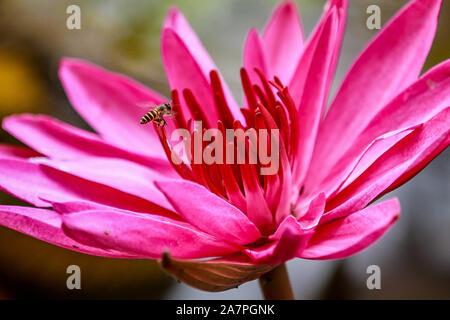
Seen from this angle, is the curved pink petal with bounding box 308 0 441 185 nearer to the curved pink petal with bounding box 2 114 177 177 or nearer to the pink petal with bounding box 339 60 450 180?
the pink petal with bounding box 339 60 450 180

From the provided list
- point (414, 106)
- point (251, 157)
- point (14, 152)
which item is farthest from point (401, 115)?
point (14, 152)

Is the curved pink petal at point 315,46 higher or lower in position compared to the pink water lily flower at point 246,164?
higher

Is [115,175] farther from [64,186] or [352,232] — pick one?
[352,232]

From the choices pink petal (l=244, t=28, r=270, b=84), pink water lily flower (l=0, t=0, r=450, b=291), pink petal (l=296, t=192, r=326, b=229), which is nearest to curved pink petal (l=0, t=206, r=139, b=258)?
pink water lily flower (l=0, t=0, r=450, b=291)

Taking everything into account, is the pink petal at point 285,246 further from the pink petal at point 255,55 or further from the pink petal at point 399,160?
the pink petal at point 255,55

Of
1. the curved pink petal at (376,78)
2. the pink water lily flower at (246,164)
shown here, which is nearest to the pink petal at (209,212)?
the pink water lily flower at (246,164)

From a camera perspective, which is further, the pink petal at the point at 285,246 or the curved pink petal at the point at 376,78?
the curved pink petal at the point at 376,78

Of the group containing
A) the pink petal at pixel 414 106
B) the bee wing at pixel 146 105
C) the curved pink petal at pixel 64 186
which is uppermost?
the bee wing at pixel 146 105
